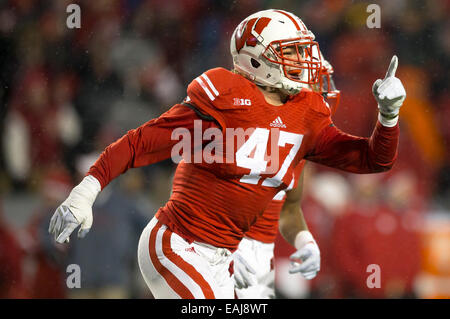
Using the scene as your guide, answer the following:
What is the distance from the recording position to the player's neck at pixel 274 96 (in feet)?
9.32

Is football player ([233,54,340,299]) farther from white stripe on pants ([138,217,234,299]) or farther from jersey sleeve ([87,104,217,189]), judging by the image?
jersey sleeve ([87,104,217,189])

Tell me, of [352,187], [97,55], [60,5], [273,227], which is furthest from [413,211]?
[60,5]

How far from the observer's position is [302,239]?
10.6 feet

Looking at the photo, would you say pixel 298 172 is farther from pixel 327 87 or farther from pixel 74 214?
pixel 74 214

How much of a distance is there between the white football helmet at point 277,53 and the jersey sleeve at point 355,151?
0.75ft

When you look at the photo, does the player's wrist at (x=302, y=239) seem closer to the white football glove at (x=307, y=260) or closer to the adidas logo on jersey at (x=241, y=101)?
the white football glove at (x=307, y=260)

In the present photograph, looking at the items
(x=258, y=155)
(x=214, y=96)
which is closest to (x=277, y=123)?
(x=258, y=155)

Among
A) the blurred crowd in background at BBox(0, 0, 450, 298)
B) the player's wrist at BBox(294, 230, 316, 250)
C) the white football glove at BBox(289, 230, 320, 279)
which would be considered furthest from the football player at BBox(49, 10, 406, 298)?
the blurred crowd in background at BBox(0, 0, 450, 298)

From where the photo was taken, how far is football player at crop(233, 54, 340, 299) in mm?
3100

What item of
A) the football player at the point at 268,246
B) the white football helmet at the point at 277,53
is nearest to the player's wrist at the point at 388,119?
the white football helmet at the point at 277,53

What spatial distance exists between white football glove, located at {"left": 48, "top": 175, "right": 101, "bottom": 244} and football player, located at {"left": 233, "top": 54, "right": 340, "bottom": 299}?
741 millimetres

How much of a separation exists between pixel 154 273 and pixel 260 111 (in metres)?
0.71

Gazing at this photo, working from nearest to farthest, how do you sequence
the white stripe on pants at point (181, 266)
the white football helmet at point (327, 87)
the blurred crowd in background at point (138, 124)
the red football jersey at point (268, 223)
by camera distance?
the white stripe on pants at point (181, 266) → the white football helmet at point (327, 87) → the red football jersey at point (268, 223) → the blurred crowd in background at point (138, 124)

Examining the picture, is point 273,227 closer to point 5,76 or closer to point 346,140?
point 346,140
